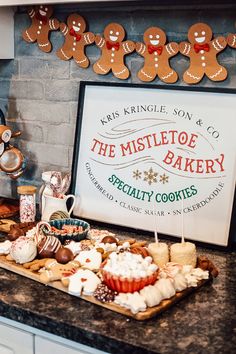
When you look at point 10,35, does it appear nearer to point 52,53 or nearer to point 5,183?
point 52,53

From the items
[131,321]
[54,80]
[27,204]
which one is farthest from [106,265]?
[54,80]

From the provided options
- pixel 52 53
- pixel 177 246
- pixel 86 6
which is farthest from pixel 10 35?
pixel 177 246

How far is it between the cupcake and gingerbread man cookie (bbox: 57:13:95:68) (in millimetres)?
809

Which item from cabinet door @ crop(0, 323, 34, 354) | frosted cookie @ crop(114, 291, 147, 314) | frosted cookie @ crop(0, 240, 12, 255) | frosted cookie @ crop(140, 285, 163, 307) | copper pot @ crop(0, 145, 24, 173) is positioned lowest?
cabinet door @ crop(0, 323, 34, 354)

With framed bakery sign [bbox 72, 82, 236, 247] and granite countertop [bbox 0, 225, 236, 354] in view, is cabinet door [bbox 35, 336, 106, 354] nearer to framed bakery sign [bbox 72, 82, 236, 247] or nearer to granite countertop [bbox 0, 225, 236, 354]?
granite countertop [bbox 0, 225, 236, 354]

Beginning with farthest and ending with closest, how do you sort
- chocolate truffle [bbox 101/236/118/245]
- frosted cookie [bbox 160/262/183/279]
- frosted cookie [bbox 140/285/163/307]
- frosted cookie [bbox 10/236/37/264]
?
1. chocolate truffle [bbox 101/236/118/245]
2. frosted cookie [bbox 10/236/37/264]
3. frosted cookie [bbox 160/262/183/279]
4. frosted cookie [bbox 140/285/163/307]

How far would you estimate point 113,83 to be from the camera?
1.88 metres

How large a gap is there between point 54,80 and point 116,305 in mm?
990

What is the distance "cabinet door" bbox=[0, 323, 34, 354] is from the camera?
138 centimetres

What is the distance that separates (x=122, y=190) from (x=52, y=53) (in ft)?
1.85

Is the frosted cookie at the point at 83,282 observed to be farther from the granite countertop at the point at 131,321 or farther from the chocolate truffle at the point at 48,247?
the chocolate truffle at the point at 48,247

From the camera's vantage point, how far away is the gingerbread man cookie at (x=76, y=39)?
75.2 inches

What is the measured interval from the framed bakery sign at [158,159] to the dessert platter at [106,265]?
12 centimetres

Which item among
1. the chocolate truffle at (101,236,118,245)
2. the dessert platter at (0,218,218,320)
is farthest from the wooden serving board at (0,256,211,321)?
the chocolate truffle at (101,236,118,245)
